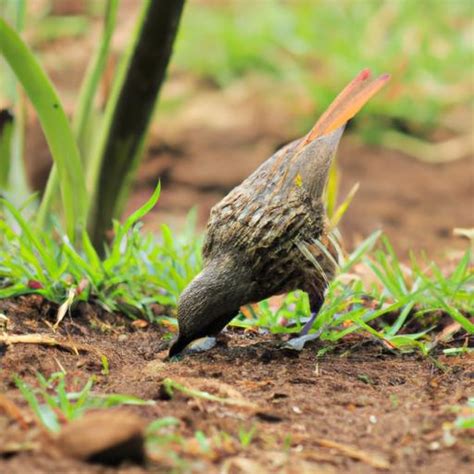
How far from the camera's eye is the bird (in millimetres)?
2391

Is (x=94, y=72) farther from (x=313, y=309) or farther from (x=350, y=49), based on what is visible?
(x=350, y=49)

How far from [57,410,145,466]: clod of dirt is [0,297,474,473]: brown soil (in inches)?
0.8

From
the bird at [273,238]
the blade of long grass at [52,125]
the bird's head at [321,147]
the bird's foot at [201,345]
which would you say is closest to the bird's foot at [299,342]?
the bird at [273,238]

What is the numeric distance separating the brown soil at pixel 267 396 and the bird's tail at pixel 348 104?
2.31 feet

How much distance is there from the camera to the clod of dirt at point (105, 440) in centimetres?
154

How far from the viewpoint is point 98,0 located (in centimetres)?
858

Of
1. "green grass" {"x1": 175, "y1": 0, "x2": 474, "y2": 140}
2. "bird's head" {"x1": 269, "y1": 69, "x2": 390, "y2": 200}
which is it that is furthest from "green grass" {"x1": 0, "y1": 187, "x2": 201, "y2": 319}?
"green grass" {"x1": 175, "y1": 0, "x2": 474, "y2": 140}

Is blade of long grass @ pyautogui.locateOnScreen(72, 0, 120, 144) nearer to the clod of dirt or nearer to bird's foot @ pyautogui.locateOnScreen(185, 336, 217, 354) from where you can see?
bird's foot @ pyautogui.locateOnScreen(185, 336, 217, 354)

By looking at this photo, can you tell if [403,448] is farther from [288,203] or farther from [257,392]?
[288,203]

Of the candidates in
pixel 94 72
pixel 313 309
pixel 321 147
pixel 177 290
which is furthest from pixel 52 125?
pixel 313 309

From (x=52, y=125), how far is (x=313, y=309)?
3.84ft

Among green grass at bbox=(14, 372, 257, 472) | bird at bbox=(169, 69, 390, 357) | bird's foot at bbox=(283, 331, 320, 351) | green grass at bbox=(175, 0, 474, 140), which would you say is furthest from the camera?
green grass at bbox=(175, 0, 474, 140)

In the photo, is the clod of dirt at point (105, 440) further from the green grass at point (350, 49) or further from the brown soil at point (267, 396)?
the green grass at point (350, 49)

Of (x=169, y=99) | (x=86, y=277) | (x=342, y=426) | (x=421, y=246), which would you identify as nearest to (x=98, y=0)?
(x=169, y=99)
